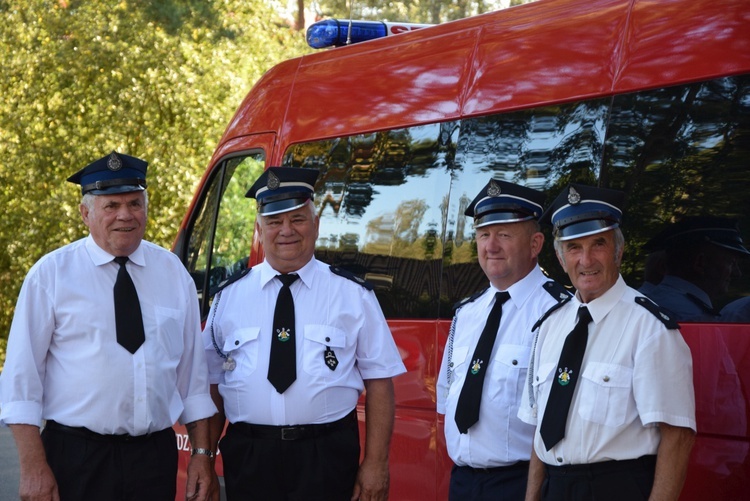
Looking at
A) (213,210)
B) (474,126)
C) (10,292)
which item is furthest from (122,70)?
(474,126)

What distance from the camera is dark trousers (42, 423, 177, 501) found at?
13.8ft

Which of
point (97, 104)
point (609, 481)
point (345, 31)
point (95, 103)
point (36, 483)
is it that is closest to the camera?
Result: point (609, 481)

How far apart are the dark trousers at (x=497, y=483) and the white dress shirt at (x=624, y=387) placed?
44 cm

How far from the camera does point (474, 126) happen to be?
5199mm

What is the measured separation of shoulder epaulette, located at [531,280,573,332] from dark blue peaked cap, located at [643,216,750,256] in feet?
1.20

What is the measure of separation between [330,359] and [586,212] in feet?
4.04

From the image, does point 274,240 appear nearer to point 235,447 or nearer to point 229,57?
point 235,447

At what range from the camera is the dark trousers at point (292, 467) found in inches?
171

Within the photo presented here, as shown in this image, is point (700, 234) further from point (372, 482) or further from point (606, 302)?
point (372, 482)

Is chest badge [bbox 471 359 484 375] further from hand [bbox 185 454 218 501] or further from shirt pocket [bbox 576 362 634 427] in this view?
hand [bbox 185 454 218 501]

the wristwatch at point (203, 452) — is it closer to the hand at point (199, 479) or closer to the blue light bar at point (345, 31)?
the hand at point (199, 479)

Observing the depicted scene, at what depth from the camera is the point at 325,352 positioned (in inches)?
176

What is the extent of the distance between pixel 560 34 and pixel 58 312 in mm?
2413

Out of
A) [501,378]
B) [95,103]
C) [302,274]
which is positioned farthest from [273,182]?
[95,103]
